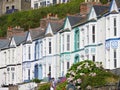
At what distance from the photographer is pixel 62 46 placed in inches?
2813

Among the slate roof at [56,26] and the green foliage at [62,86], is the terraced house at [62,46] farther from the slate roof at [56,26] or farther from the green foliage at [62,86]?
the green foliage at [62,86]

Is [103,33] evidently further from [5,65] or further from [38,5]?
[38,5]

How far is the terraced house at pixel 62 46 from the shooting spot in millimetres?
62000

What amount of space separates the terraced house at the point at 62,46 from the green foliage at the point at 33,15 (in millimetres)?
27352

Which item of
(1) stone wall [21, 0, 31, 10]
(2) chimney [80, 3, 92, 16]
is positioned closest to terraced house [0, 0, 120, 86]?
(2) chimney [80, 3, 92, 16]

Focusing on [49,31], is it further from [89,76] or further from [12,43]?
[89,76]

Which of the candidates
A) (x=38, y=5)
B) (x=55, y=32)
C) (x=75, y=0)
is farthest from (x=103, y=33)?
(x=38, y=5)

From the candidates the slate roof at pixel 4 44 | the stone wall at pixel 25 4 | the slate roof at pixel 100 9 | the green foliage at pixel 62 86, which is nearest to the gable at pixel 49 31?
the slate roof at pixel 100 9

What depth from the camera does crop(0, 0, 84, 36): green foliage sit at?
118 meters

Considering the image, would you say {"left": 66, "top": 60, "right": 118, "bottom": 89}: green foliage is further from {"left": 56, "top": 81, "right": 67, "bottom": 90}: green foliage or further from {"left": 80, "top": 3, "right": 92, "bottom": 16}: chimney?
{"left": 80, "top": 3, "right": 92, "bottom": 16}: chimney

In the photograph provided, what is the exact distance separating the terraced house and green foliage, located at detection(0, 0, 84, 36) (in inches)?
1077

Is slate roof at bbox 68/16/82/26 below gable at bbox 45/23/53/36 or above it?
above

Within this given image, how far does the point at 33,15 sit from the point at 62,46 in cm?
Answer: 5636

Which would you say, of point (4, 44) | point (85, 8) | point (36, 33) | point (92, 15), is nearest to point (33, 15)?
point (4, 44)
